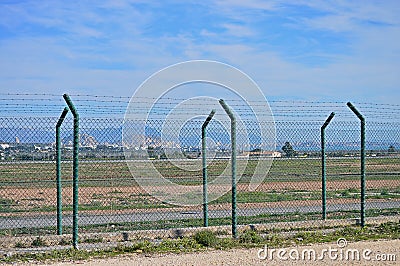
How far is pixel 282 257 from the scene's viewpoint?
10336mm

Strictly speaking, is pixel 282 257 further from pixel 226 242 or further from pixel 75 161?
pixel 75 161

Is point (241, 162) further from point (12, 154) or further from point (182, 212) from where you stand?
point (12, 154)

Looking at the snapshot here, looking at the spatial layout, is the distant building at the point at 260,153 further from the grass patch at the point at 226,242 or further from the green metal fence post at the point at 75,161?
the green metal fence post at the point at 75,161

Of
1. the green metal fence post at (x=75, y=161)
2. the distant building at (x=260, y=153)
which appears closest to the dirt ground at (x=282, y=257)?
the green metal fence post at (x=75, y=161)

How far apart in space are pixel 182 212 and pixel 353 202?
6101 millimetres

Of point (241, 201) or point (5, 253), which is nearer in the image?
point (5, 253)

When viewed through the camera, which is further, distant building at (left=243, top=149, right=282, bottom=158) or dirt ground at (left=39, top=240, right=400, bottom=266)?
distant building at (left=243, top=149, right=282, bottom=158)

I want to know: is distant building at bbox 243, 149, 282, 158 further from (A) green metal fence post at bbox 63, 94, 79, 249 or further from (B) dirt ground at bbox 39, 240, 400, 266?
(A) green metal fence post at bbox 63, 94, 79, 249

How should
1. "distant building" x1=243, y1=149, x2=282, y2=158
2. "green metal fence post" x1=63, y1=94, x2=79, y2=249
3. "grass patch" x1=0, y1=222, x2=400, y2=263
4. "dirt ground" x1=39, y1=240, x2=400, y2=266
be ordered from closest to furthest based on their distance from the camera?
"dirt ground" x1=39, y1=240, x2=400, y2=266
"grass patch" x1=0, y1=222, x2=400, y2=263
"green metal fence post" x1=63, y1=94, x2=79, y2=249
"distant building" x1=243, y1=149, x2=282, y2=158

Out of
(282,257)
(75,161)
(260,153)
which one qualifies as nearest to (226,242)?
(282,257)

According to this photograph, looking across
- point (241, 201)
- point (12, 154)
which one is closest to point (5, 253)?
point (12, 154)

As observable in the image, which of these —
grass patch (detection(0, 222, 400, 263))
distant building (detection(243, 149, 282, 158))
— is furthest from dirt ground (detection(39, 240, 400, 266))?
distant building (detection(243, 149, 282, 158))

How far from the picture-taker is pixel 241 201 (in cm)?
2023

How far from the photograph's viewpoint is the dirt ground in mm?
9805
